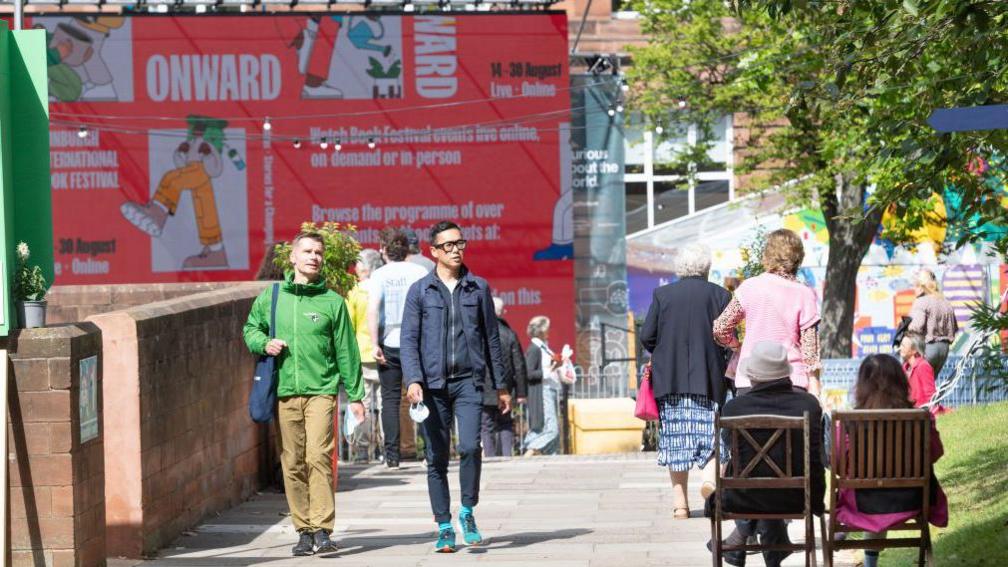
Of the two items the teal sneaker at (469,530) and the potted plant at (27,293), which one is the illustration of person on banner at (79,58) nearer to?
the teal sneaker at (469,530)

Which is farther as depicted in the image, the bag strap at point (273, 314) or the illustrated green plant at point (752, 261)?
the illustrated green plant at point (752, 261)

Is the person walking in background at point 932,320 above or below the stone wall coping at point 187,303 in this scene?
below

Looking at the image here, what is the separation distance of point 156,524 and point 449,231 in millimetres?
2240

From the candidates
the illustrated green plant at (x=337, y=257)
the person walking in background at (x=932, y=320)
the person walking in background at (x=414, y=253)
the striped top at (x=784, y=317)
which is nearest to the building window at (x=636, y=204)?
the person walking in background at (x=932, y=320)

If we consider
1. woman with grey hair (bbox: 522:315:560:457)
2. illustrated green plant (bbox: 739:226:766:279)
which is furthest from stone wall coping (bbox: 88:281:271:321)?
woman with grey hair (bbox: 522:315:560:457)

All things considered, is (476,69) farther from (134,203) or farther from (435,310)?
(435,310)

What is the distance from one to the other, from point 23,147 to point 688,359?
4.01 meters

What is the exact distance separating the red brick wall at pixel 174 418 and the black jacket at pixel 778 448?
128 inches

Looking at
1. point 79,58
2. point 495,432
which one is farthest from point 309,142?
point 495,432

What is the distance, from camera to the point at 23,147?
780cm

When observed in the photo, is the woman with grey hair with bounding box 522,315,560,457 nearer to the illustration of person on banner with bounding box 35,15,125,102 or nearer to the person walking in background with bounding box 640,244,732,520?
the person walking in background with bounding box 640,244,732,520

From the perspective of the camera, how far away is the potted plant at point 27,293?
24.7ft

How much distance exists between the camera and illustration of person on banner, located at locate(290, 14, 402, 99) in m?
26.2

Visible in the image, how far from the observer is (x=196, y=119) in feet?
86.1
